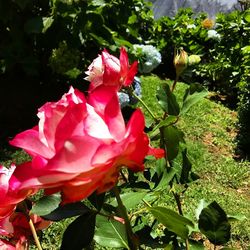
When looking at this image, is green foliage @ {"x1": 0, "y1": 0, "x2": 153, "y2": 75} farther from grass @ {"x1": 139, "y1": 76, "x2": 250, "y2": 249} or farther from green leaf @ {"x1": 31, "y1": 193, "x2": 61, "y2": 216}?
green leaf @ {"x1": 31, "y1": 193, "x2": 61, "y2": 216}

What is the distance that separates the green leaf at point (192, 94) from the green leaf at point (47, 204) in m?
0.26

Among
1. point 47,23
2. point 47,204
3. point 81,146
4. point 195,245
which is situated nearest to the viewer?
point 81,146

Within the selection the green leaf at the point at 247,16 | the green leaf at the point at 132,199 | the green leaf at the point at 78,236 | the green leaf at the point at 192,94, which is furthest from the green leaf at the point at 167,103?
the green leaf at the point at 247,16

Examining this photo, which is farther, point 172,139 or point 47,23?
point 47,23

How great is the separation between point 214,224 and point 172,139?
0.16 meters

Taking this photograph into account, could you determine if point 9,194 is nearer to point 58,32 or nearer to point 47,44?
point 58,32

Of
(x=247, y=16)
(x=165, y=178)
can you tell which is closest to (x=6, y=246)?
(x=165, y=178)

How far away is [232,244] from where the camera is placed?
9.76ft

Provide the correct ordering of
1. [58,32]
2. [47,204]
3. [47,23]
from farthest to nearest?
[58,32] < [47,23] < [47,204]

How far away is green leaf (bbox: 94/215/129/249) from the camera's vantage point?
29.5 inches

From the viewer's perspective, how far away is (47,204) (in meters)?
0.69

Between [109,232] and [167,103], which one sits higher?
[167,103]

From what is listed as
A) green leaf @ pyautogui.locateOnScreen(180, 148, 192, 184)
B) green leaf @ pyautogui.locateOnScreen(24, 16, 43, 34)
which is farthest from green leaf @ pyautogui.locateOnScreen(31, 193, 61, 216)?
green leaf @ pyautogui.locateOnScreen(24, 16, 43, 34)

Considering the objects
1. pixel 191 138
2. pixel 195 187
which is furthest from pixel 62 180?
pixel 191 138
